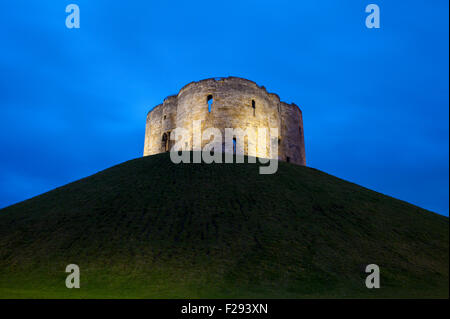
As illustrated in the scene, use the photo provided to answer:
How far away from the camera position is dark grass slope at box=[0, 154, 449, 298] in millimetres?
10773

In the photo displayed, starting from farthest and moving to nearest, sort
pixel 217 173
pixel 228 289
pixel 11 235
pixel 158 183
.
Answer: pixel 217 173 → pixel 158 183 → pixel 11 235 → pixel 228 289

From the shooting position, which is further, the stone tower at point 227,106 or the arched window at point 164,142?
the arched window at point 164,142

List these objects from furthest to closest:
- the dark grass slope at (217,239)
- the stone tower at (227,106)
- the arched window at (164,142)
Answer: the arched window at (164,142) → the stone tower at (227,106) → the dark grass slope at (217,239)

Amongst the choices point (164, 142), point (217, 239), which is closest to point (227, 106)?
point (164, 142)

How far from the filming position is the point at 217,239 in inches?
550

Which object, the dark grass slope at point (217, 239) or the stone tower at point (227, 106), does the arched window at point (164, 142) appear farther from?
the dark grass slope at point (217, 239)

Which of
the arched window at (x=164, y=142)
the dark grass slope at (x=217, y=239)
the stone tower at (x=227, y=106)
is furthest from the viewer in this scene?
the arched window at (x=164, y=142)

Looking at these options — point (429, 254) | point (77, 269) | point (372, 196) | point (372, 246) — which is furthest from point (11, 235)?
point (372, 196)

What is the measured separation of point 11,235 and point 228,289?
12045 mm

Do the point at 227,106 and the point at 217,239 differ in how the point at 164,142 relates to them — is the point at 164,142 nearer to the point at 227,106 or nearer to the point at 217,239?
the point at 227,106

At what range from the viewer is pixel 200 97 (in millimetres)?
32375

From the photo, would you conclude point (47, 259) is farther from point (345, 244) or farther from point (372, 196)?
point (372, 196)

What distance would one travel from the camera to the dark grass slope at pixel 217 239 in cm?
1077

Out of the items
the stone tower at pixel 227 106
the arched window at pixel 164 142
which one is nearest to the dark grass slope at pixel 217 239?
the stone tower at pixel 227 106
